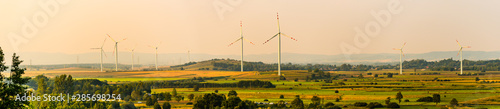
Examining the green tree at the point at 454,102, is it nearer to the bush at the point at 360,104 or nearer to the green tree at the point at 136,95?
the bush at the point at 360,104

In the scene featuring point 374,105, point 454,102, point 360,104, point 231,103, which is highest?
point 231,103

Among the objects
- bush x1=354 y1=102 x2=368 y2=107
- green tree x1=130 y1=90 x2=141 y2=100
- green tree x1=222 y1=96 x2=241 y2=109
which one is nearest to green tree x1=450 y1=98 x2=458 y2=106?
bush x1=354 y1=102 x2=368 y2=107

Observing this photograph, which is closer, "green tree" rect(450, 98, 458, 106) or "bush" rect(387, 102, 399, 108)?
"bush" rect(387, 102, 399, 108)

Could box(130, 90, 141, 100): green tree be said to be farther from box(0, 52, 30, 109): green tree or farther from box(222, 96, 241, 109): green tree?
box(0, 52, 30, 109): green tree

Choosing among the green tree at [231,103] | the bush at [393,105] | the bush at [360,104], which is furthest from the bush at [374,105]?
the green tree at [231,103]

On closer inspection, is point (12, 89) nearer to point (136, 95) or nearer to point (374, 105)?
point (374, 105)

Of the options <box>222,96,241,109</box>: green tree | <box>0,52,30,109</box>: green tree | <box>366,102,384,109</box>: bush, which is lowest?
<box>366,102,384,109</box>: bush

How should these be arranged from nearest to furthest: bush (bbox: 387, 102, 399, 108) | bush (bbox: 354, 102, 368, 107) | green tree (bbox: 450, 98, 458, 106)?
bush (bbox: 387, 102, 399, 108) < green tree (bbox: 450, 98, 458, 106) < bush (bbox: 354, 102, 368, 107)

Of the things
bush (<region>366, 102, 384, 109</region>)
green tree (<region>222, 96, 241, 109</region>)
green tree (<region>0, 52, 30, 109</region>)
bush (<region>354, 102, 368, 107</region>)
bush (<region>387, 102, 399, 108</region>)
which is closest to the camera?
green tree (<region>0, 52, 30, 109</region>)

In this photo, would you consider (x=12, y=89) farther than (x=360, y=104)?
No

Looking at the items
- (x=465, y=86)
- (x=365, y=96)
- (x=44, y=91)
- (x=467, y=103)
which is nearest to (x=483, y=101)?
(x=467, y=103)

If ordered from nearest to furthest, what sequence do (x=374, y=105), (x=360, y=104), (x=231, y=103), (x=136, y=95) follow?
(x=231, y=103), (x=374, y=105), (x=360, y=104), (x=136, y=95)

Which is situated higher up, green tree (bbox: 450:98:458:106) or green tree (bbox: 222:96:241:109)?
green tree (bbox: 222:96:241:109)

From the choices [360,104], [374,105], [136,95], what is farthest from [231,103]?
[136,95]
